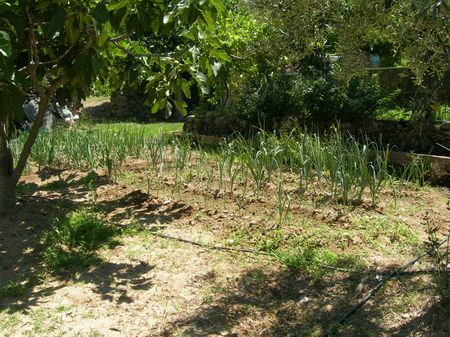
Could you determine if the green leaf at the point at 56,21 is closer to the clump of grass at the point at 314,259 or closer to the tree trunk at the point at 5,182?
the tree trunk at the point at 5,182

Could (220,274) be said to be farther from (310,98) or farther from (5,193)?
(310,98)

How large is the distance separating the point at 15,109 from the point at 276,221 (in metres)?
2.40

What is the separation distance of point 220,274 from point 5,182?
2.57 meters

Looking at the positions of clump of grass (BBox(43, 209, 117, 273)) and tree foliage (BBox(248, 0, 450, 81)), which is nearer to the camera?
tree foliage (BBox(248, 0, 450, 81))

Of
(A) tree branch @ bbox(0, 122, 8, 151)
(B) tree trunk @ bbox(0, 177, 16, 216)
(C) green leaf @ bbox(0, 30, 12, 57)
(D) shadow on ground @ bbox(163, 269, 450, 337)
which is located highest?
(C) green leaf @ bbox(0, 30, 12, 57)

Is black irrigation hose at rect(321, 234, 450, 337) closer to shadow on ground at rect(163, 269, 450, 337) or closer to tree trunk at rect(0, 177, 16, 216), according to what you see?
shadow on ground at rect(163, 269, 450, 337)

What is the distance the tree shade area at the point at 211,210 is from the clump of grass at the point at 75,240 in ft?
0.05

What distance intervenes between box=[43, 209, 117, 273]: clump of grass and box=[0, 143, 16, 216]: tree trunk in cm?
64

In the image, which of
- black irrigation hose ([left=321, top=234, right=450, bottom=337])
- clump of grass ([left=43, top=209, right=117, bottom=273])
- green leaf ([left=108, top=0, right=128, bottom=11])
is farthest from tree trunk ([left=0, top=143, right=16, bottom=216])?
black irrigation hose ([left=321, top=234, right=450, bottom=337])

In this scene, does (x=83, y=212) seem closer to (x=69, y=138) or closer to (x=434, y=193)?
(x=69, y=138)

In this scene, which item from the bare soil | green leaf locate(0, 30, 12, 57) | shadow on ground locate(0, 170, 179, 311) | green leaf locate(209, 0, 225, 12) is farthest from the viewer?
shadow on ground locate(0, 170, 179, 311)

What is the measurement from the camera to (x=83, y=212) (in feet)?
18.7

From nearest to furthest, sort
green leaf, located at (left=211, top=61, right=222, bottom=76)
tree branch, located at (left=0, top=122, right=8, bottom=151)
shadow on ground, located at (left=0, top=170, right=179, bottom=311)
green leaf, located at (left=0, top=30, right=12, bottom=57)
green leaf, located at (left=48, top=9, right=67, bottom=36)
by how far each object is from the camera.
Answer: green leaf, located at (left=0, top=30, right=12, bottom=57) → green leaf, located at (left=48, top=9, right=67, bottom=36) → shadow on ground, located at (left=0, top=170, right=179, bottom=311) → green leaf, located at (left=211, top=61, right=222, bottom=76) → tree branch, located at (left=0, top=122, right=8, bottom=151)

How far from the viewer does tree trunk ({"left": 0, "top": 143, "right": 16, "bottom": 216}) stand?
223 inches
